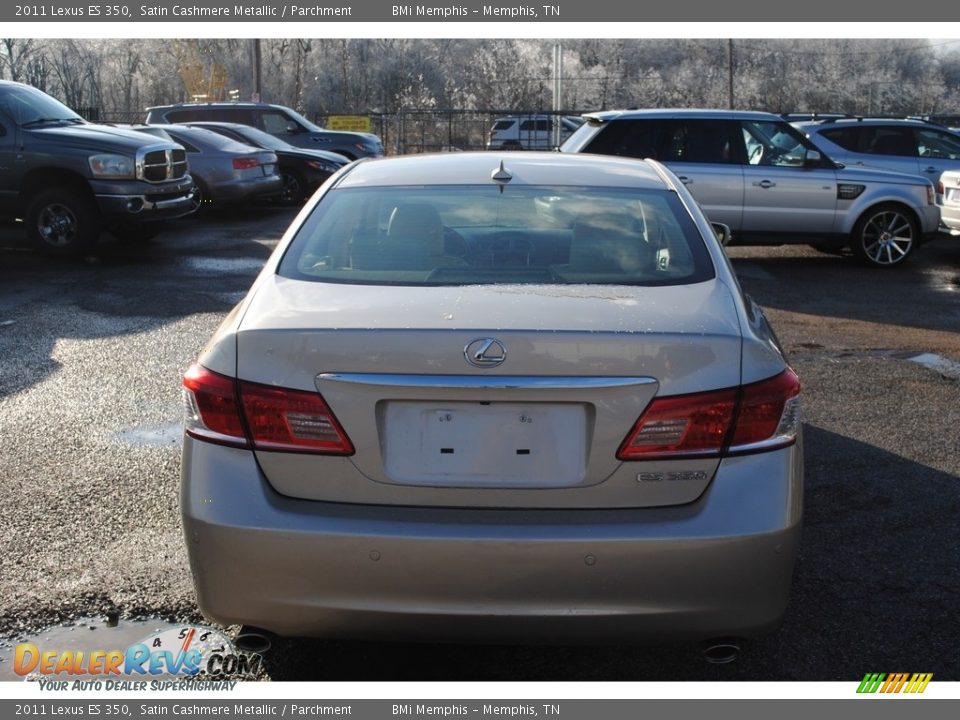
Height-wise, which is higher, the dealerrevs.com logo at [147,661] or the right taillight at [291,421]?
the right taillight at [291,421]

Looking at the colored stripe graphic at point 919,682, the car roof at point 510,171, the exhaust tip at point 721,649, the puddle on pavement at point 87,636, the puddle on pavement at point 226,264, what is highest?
the car roof at point 510,171

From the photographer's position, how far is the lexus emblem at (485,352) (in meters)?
2.86

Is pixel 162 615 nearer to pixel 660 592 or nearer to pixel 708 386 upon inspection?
pixel 660 592

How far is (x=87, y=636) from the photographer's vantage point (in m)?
3.69

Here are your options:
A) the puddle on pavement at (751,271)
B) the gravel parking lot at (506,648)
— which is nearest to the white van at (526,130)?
the puddle on pavement at (751,271)

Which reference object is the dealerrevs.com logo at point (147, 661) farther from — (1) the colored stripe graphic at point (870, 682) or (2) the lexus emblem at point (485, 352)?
(1) the colored stripe graphic at point (870, 682)

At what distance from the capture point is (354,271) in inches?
140

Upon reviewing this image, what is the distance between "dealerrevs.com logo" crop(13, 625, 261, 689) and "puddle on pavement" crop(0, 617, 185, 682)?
0.8 inches

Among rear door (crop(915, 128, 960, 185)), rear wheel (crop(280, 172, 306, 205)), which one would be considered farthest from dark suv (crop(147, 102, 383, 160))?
rear door (crop(915, 128, 960, 185))

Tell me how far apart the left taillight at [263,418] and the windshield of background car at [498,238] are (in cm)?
59

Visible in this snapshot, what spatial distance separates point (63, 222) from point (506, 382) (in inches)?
443

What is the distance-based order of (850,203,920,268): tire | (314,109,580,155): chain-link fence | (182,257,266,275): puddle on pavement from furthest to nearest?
(314,109,580,155): chain-link fence
(850,203,920,268): tire
(182,257,266,275): puddle on pavement

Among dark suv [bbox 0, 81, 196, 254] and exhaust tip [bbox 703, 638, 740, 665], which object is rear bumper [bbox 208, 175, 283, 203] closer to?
dark suv [bbox 0, 81, 196, 254]

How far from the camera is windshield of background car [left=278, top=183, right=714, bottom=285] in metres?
3.52
